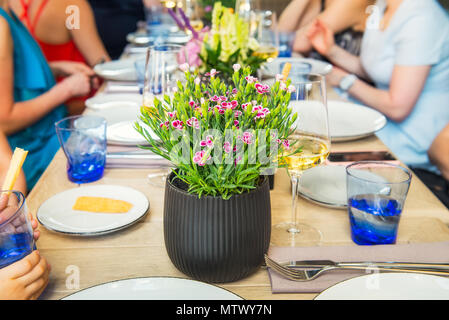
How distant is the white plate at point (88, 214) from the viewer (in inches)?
27.3

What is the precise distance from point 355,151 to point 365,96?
745mm

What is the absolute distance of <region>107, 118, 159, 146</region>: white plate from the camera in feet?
3.35

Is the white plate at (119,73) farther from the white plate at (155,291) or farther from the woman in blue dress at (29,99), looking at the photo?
the white plate at (155,291)

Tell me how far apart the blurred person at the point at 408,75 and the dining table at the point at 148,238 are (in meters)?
0.72

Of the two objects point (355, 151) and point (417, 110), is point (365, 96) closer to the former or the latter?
point (417, 110)

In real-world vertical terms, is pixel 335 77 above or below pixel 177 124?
below

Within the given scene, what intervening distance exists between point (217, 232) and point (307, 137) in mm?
230

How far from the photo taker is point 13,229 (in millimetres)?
528

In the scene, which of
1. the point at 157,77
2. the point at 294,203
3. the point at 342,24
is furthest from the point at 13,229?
the point at 342,24

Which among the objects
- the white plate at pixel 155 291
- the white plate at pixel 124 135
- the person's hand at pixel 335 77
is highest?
the white plate at pixel 155 291

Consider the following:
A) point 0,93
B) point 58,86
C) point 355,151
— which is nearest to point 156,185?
point 355,151

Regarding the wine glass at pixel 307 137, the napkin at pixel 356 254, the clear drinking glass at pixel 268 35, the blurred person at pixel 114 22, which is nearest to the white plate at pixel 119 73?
the clear drinking glass at pixel 268 35

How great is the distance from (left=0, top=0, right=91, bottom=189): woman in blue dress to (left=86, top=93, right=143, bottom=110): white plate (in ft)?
0.90

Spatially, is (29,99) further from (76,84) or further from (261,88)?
(261,88)
